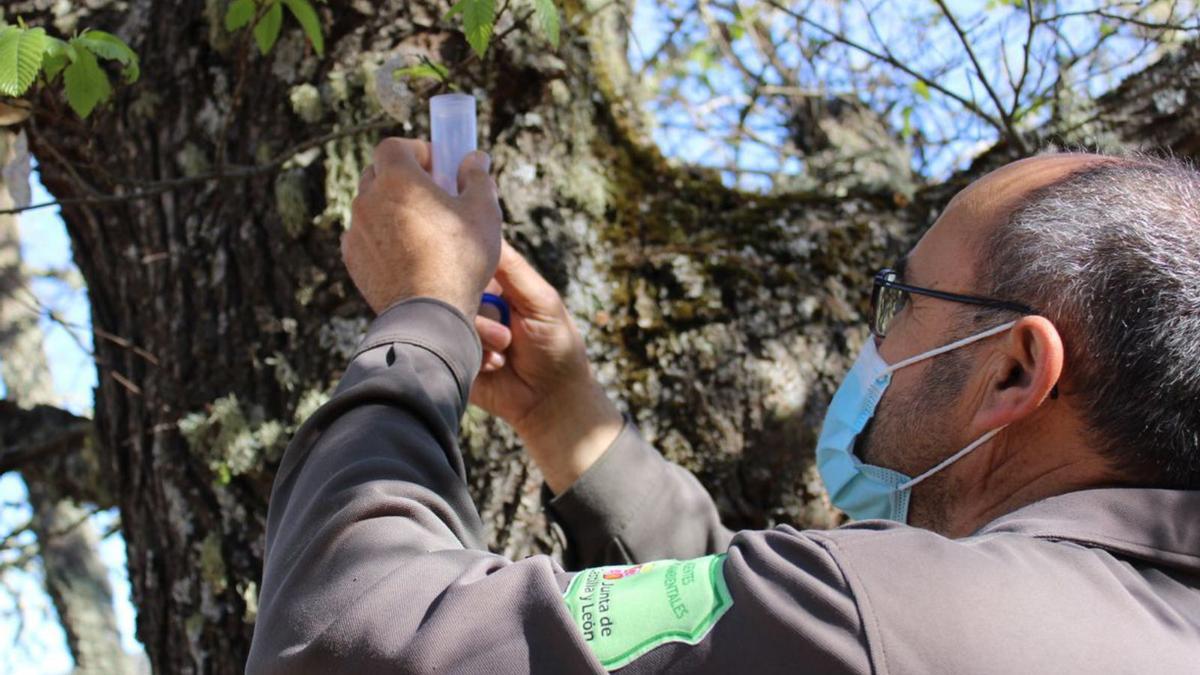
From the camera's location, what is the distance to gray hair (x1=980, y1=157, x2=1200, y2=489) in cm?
154

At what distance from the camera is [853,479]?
6.47 ft

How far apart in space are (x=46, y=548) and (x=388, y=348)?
4.07 m

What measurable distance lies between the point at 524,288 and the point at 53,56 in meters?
0.91

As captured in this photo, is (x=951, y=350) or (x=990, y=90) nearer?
→ (x=951, y=350)

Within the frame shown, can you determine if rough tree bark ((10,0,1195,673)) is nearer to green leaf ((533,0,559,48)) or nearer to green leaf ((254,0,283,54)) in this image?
green leaf ((254,0,283,54))

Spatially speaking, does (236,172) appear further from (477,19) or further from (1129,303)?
(1129,303)

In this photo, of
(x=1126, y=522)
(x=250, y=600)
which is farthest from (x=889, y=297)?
(x=250, y=600)

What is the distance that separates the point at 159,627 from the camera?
252cm

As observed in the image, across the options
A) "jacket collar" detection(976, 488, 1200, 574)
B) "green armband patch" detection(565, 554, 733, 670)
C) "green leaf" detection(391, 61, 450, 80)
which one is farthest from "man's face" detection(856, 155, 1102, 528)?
"green leaf" detection(391, 61, 450, 80)

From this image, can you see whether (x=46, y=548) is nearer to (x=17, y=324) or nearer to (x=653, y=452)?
(x=17, y=324)

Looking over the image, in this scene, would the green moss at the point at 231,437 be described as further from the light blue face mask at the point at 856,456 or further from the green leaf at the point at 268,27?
the light blue face mask at the point at 856,456

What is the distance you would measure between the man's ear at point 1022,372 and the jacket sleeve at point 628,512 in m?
0.71

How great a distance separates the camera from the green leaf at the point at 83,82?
78.0 inches

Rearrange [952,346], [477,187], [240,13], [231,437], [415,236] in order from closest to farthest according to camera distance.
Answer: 1. [952,346]
2. [415,236]
3. [477,187]
4. [240,13]
5. [231,437]
